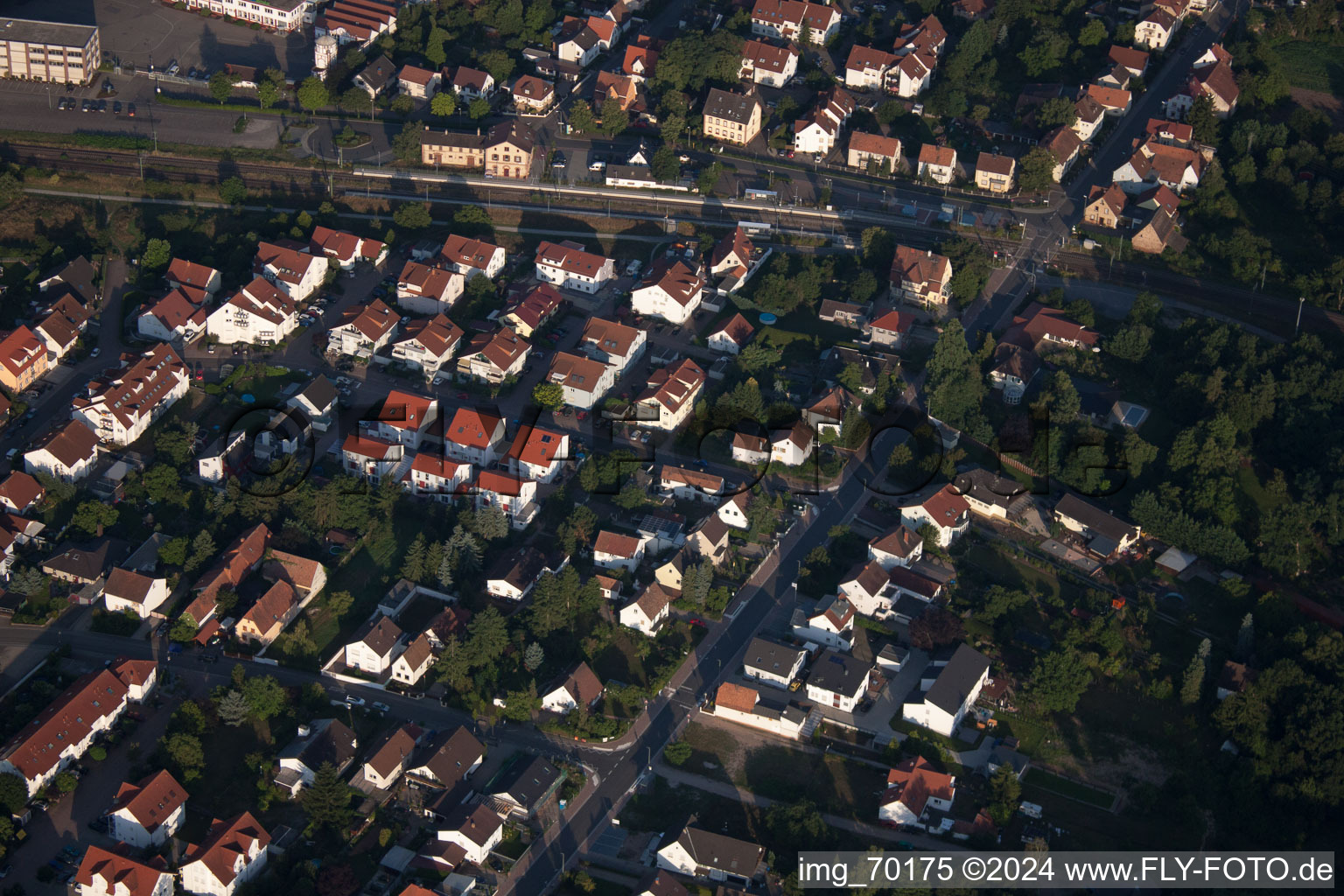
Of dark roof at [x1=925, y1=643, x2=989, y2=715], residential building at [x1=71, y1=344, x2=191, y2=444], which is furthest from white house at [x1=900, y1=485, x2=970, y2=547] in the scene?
residential building at [x1=71, y1=344, x2=191, y2=444]

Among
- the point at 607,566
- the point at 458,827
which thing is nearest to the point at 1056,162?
the point at 607,566

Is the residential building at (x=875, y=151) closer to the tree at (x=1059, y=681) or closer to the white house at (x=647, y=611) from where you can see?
the white house at (x=647, y=611)

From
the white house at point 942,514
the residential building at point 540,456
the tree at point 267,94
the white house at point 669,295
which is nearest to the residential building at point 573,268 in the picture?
the white house at point 669,295

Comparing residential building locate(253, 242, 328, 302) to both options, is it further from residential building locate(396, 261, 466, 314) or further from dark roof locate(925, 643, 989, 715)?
dark roof locate(925, 643, 989, 715)

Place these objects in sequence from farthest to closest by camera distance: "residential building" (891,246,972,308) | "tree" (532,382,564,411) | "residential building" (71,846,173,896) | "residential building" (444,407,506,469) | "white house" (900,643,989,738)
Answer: "residential building" (891,246,972,308)
"tree" (532,382,564,411)
"residential building" (444,407,506,469)
"white house" (900,643,989,738)
"residential building" (71,846,173,896)

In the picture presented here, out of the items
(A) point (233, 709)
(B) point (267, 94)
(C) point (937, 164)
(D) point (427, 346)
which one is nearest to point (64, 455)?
(A) point (233, 709)

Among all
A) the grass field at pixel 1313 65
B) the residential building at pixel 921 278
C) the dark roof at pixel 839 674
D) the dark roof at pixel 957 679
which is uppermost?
the grass field at pixel 1313 65
